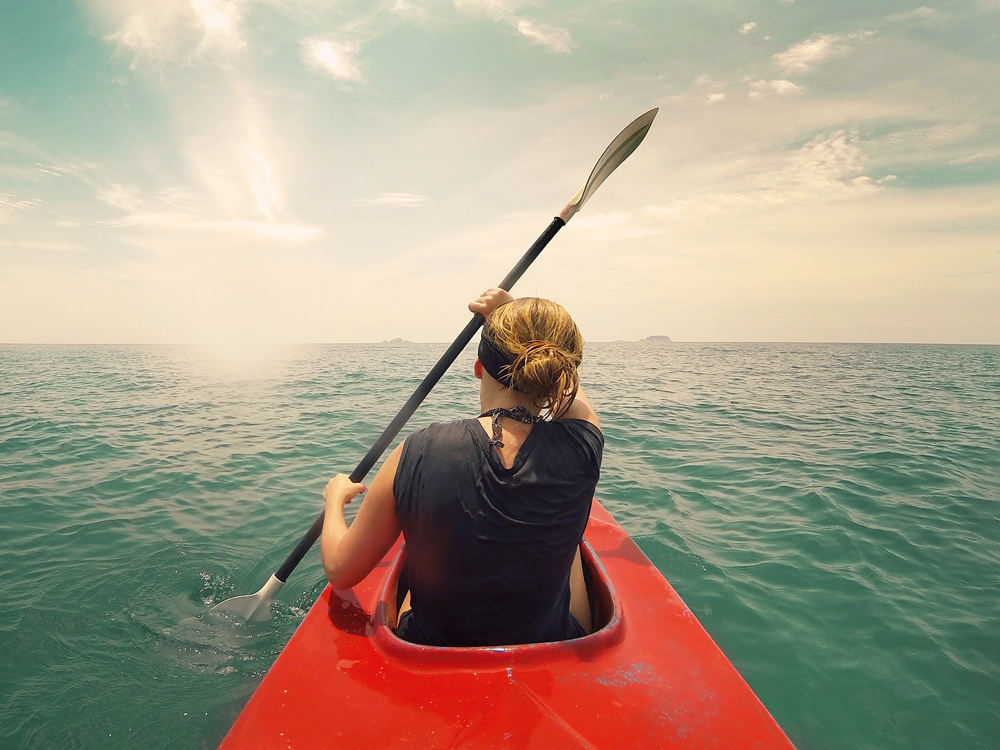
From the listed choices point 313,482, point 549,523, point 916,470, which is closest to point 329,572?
point 549,523

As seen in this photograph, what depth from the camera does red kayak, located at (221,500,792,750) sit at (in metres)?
1.72

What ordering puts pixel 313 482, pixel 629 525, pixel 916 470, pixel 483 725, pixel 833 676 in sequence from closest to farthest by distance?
1. pixel 483 725
2. pixel 833 676
3. pixel 629 525
4. pixel 313 482
5. pixel 916 470

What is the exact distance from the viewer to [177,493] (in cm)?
666

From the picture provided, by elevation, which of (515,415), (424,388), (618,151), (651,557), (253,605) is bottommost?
(651,557)

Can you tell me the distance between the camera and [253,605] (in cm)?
389

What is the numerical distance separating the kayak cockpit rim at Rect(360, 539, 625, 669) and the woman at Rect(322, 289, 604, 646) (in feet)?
0.30

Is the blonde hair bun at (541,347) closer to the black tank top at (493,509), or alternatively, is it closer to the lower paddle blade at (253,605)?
the black tank top at (493,509)

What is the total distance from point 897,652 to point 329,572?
13.3 feet

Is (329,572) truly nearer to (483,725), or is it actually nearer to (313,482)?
(483,725)

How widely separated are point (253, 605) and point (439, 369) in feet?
7.82

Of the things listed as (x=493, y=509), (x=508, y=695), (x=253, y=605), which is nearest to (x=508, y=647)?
(x=508, y=695)

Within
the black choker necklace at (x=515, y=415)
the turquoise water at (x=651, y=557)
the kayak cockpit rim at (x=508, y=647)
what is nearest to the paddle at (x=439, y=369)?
the turquoise water at (x=651, y=557)

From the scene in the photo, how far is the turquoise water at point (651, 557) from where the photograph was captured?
3.09 metres

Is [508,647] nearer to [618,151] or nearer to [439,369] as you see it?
[439,369]
